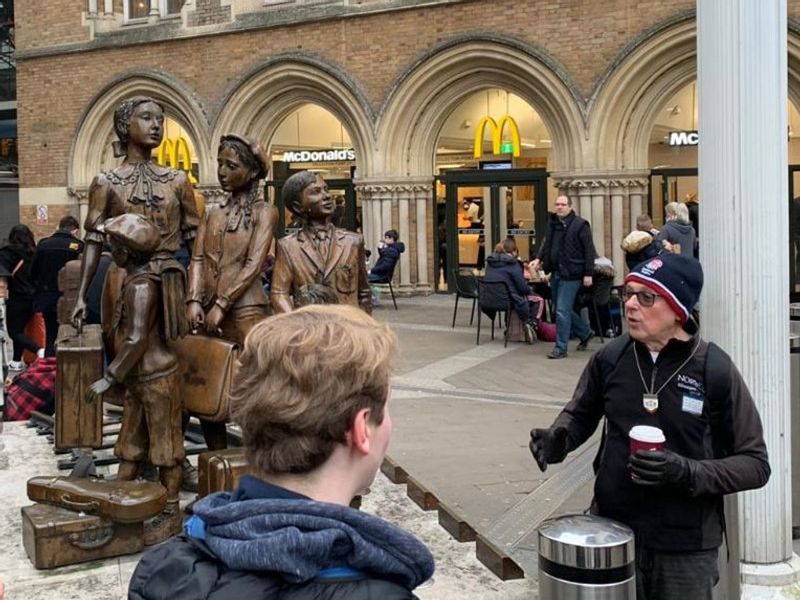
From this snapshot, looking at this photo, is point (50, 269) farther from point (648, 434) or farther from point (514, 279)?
point (648, 434)

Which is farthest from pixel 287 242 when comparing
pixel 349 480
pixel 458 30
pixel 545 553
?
pixel 458 30

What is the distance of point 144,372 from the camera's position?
15.9 ft

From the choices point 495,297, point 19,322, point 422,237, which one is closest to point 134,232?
point 19,322

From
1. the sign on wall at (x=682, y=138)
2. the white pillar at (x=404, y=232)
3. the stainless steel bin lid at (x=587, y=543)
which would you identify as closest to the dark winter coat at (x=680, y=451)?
the stainless steel bin lid at (x=587, y=543)

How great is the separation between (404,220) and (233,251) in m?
13.1

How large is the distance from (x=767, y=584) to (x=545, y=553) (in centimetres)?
190

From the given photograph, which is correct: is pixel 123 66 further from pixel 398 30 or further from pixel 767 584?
pixel 767 584

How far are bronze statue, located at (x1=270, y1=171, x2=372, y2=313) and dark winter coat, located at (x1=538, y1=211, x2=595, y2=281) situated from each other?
6168 mm

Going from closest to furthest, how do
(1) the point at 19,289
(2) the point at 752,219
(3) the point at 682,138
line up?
(2) the point at 752,219 < (1) the point at 19,289 < (3) the point at 682,138

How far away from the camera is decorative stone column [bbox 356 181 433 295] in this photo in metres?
18.6

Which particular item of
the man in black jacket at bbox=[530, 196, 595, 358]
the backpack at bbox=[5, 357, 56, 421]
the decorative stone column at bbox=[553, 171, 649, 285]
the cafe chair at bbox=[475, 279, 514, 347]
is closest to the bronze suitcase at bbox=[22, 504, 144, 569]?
the backpack at bbox=[5, 357, 56, 421]

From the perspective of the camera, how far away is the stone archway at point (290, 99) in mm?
18375

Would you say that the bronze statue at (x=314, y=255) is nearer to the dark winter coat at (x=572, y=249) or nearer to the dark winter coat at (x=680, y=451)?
the dark winter coat at (x=680, y=451)

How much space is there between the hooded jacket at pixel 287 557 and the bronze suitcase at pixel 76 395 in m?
3.90
